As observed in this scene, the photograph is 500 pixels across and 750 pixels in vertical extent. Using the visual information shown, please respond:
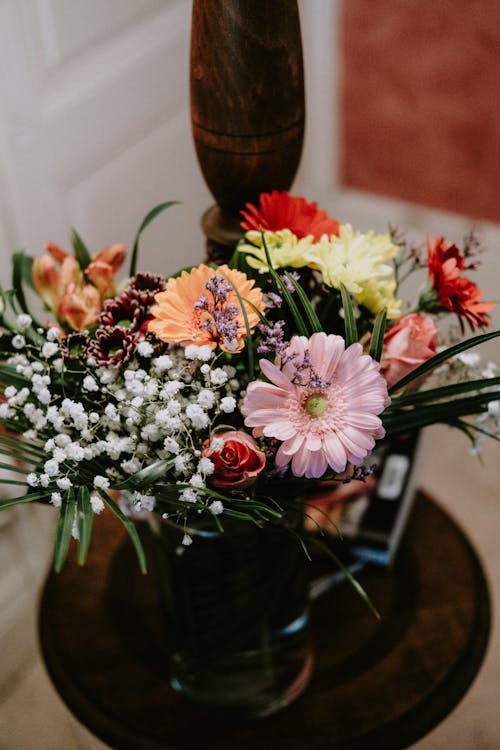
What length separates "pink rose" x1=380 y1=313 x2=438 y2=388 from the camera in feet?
2.26

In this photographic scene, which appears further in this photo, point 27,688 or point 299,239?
point 27,688

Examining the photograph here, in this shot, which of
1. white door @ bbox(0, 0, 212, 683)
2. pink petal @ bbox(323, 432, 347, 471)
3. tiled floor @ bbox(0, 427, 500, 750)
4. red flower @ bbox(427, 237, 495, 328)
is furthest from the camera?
white door @ bbox(0, 0, 212, 683)

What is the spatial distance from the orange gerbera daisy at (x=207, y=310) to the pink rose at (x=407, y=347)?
0.44ft

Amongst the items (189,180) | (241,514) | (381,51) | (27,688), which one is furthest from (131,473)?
(381,51)

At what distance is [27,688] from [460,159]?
1.77 metres

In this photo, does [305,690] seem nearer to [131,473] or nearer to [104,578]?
[104,578]

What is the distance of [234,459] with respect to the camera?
0.62 meters

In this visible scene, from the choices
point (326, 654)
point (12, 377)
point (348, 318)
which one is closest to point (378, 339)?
point (348, 318)

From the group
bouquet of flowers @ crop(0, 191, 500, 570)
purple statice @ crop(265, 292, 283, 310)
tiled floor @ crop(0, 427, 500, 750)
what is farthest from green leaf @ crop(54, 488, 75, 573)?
tiled floor @ crop(0, 427, 500, 750)

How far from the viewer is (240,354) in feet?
2.30

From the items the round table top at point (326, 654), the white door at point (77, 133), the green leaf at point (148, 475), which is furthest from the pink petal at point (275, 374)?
the white door at point (77, 133)

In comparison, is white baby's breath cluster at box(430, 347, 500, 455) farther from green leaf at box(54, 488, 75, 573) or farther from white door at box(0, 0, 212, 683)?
white door at box(0, 0, 212, 683)

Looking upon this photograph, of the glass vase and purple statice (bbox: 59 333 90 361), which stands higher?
purple statice (bbox: 59 333 90 361)

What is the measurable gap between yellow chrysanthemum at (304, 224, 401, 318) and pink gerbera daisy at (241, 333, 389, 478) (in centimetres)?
8
